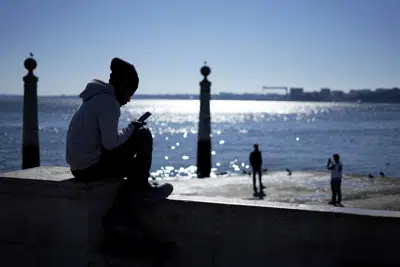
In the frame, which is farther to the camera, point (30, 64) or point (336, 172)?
point (30, 64)

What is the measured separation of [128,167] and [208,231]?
2.59 feet

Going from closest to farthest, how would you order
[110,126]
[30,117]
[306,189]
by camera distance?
[110,126], [306,189], [30,117]

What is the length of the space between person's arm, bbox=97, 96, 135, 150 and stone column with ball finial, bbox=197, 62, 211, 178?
76.8 ft

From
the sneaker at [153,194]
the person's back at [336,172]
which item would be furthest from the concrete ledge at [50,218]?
the person's back at [336,172]

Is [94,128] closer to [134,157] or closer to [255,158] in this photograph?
[134,157]

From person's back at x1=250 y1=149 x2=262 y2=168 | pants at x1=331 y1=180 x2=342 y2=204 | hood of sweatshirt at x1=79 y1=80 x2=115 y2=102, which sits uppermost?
hood of sweatshirt at x1=79 y1=80 x2=115 y2=102

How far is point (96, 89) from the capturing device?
410cm

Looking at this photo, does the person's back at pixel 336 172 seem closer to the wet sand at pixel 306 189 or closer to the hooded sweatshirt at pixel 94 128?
the wet sand at pixel 306 189

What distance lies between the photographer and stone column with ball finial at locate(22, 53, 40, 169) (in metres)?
23.3

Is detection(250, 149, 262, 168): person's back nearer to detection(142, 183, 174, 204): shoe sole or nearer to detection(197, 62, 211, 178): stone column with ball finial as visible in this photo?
detection(197, 62, 211, 178): stone column with ball finial

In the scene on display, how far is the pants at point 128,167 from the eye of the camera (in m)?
4.11

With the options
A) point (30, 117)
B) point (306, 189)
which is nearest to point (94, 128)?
point (306, 189)

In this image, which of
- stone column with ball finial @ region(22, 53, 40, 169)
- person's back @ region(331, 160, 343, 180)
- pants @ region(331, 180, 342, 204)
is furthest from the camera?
stone column with ball finial @ region(22, 53, 40, 169)

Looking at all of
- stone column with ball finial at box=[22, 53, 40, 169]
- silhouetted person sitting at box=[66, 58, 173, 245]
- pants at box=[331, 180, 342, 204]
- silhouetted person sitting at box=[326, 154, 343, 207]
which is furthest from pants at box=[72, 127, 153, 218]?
stone column with ball finial at box=[22, 53, 40, 169]
